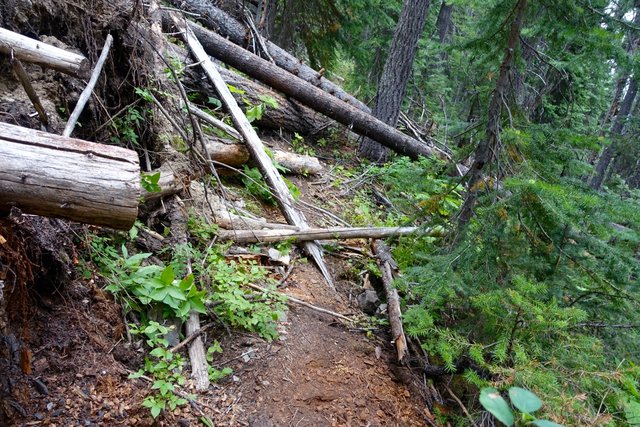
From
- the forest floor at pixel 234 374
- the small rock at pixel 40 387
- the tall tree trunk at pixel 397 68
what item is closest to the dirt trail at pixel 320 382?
the forest floor at pixel 234 374

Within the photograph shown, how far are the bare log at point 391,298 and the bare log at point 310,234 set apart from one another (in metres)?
0.20

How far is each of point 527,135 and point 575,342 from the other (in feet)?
5.25

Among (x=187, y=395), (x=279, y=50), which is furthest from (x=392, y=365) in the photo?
(x=279, y=50)

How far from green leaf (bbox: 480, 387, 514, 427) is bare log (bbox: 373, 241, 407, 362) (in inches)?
131

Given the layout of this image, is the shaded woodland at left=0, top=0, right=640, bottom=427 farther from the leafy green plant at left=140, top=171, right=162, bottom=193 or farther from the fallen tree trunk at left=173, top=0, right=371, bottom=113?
the fallen tree trunk at left=173, top=0, right=371, bottom=113

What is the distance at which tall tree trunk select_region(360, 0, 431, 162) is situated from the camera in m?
8.34

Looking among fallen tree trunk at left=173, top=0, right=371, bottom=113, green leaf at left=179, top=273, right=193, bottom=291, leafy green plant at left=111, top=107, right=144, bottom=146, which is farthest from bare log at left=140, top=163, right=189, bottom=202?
fallen tree trunk at left=173, top=0, right=371, bottom=113

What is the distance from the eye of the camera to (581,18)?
351 cm

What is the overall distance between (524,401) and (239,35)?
9.01 metres

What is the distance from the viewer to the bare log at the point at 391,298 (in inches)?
159

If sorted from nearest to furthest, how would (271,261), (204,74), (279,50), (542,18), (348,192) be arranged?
1. (542,18)
2. (271,261)
3. (204,74)
4. (348,192)
5. (279,50)

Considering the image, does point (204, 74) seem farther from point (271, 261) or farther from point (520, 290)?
point (520, 290)

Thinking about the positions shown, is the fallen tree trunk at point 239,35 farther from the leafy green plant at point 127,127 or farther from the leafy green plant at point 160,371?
the leafy green plant at point 160,371

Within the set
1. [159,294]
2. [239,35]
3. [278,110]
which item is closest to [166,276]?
[159,294]
